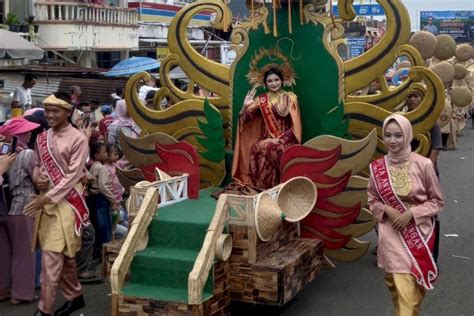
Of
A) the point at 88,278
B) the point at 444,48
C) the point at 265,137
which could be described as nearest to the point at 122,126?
the point at 88,278

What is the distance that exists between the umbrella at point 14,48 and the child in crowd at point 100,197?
322 centimetres

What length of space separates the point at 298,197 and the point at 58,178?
2019mm

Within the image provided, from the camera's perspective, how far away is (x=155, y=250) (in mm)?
5805

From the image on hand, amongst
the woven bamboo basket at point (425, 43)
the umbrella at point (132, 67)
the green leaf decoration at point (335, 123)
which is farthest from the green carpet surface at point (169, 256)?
the woven bamboo basket at point (425, 43)

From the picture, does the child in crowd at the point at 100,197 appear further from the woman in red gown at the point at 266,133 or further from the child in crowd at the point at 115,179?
the woman in red gown at the point at 266,133

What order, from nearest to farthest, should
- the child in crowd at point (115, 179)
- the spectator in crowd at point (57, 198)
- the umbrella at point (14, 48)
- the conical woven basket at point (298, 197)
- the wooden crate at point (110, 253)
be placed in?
the spectator in crowd at point (57, 198)
the wooden crate at point (110, 253)
the conical woven basket at point (298, 197)
the child in crowd at point (115, 179)
the umbrella at point (14, 48)

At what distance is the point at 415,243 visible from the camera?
16.5ft

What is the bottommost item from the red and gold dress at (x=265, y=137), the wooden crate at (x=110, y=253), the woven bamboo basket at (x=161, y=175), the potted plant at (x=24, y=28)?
the wooden crate at (x=110, y=253)

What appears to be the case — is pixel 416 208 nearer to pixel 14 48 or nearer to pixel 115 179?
pixel 115 179

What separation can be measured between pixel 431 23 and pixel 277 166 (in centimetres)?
4644

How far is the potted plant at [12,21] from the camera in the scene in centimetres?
1627

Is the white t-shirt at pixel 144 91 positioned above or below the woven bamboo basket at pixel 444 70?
below

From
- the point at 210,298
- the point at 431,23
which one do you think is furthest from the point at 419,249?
the point at 431,23

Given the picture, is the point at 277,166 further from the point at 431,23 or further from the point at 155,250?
the point at 431,23
